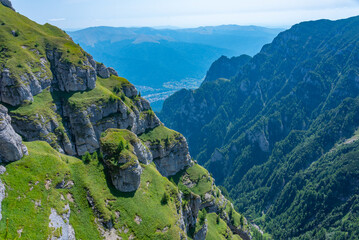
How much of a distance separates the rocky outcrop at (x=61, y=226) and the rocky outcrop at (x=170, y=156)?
72469mm

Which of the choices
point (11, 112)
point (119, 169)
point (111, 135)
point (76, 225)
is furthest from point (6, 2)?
point (76, 225)

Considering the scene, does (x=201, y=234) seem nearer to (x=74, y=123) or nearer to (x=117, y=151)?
(x=117, y=151)

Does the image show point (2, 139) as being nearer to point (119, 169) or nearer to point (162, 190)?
point (119, 169)

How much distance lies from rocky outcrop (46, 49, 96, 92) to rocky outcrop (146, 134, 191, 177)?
44023 millimetres

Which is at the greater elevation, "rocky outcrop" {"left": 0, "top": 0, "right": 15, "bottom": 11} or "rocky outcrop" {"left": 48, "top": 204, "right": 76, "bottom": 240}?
"rocky outcrop" {"left": 0, "top": 0, "right": 15, "bottom": 11}

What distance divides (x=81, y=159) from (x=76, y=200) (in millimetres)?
39593

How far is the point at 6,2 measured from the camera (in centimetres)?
14925

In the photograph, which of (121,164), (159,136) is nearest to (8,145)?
(121,164)

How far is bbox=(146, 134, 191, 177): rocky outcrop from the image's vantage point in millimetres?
128000

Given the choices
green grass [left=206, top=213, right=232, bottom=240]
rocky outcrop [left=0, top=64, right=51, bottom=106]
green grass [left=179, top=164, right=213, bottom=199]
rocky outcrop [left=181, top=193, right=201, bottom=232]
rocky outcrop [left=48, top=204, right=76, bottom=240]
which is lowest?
green grass [left=206, top=213, right=232, bottom=240]

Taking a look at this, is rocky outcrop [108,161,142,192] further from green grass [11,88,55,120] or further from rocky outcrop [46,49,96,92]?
rocky outcrop [46,49,96,92]

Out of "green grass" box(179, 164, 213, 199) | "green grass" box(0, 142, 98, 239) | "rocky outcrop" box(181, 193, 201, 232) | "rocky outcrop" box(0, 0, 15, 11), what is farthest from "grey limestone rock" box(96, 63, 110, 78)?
"rocky outcrop" box(181, 193, 201, 232)

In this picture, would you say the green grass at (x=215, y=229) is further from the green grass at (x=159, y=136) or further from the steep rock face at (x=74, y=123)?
the steep rock face at (x=74, y=123)

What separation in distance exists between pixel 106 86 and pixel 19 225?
307ft
